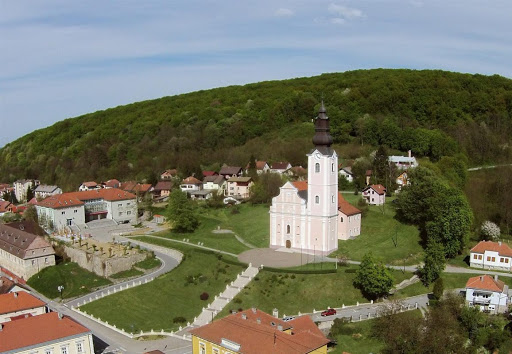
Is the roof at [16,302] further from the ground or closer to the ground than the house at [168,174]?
closer to the ground

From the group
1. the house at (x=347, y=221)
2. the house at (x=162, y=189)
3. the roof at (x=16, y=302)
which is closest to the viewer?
the roof at (x=16, y=302)

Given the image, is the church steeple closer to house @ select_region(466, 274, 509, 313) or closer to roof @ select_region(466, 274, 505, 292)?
roof @ select_region(466, 274, 505, 292)

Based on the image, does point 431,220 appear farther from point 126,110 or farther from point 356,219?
point 126,110

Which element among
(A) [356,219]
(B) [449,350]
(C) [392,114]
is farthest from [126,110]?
(B) [449,350]

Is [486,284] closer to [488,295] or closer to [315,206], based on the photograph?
[488,295]

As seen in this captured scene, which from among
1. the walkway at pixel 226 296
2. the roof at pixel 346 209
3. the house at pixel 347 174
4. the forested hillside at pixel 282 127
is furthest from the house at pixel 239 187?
the walkway at pixel 226 296

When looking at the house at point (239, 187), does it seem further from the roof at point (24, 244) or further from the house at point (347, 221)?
the roof at point (24, 244)

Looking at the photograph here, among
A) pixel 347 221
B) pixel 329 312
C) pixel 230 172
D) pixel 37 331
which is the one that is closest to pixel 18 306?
pixel 37 331

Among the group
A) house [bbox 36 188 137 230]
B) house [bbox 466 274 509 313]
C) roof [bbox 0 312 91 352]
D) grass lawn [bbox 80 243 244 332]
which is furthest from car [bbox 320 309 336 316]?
house [bbox 36 188 137 230]
